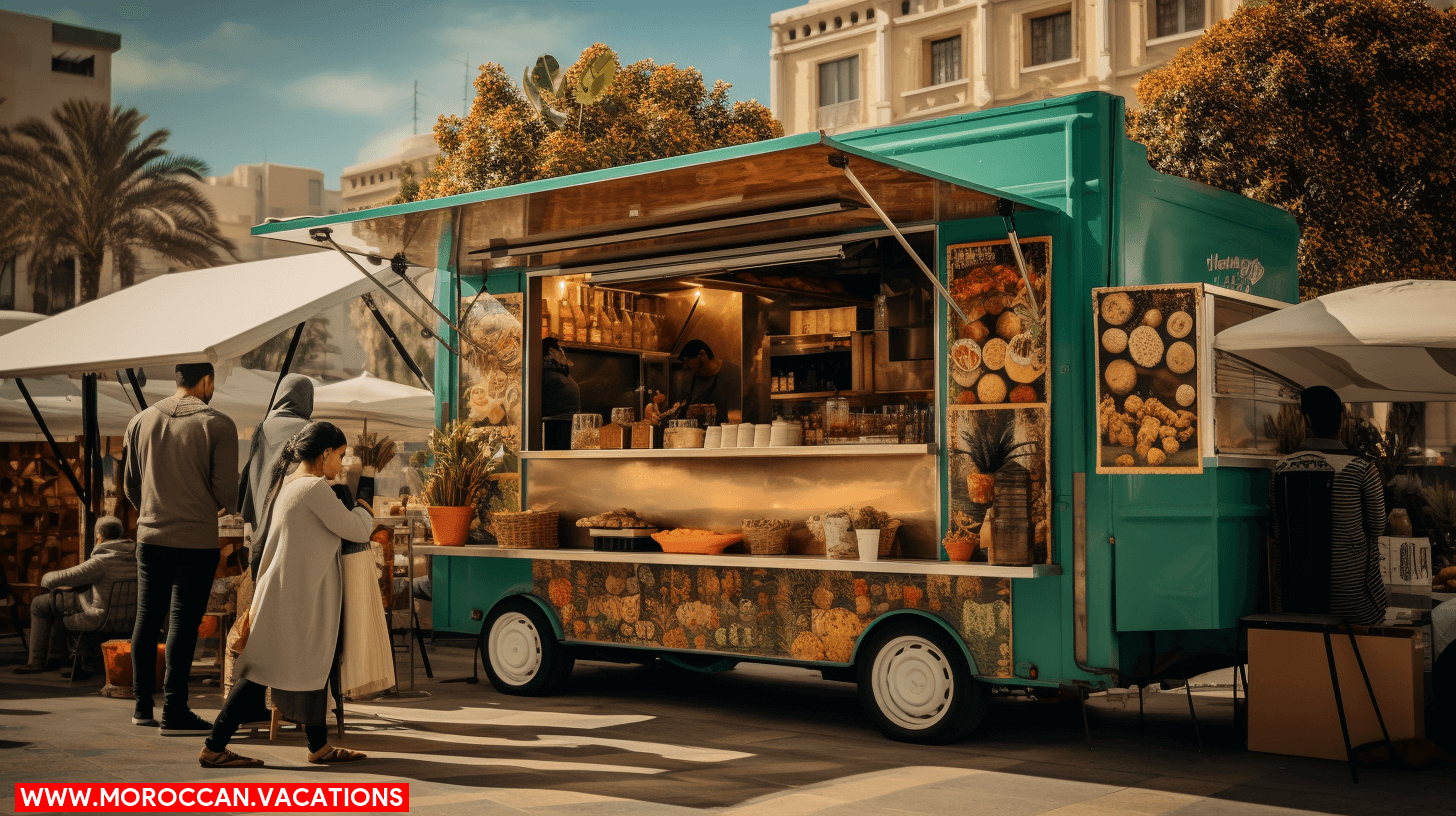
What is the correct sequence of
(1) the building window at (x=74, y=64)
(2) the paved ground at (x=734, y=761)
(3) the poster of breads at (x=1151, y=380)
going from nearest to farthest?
1. (2) the paved ground at (x=734, y=761)
2. (3) the poster of breads at (x=1151, y=380)
3. (1) the building window at (x=74, y=64)

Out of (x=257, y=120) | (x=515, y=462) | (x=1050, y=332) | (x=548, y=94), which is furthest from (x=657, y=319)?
(x=257, y=120)

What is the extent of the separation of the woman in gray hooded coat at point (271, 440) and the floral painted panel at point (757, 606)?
6.57ft

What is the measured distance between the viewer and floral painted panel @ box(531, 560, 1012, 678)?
22.7ft

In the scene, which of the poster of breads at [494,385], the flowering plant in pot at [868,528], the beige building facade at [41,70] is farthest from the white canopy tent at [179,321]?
the beige building facade at [41,70]

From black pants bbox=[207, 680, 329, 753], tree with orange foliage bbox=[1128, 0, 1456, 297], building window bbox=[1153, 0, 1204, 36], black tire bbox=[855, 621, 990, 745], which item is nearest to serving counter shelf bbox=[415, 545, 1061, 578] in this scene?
black tire bbox=[855, 621, 990, 745]

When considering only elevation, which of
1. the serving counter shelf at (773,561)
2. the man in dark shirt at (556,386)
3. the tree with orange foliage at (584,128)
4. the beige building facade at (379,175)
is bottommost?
the serving counter shelf at (773,561)

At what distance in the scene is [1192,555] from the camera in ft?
22.2

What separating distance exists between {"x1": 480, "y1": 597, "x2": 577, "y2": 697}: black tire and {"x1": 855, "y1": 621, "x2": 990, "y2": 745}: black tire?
2406 mm

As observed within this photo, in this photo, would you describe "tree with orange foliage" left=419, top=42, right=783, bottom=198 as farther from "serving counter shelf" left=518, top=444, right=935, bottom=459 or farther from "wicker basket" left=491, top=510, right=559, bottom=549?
"wicker basket" left=491, top=510, right=559, bottom=549

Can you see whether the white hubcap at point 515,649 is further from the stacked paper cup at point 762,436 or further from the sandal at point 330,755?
the sandal at point 330,755

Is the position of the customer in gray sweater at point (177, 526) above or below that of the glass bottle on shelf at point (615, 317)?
below

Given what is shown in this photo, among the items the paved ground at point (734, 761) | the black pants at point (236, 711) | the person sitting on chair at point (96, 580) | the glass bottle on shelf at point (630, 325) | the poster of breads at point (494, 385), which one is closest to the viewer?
the paved ground at point (734, 761)

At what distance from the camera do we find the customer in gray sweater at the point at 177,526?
23.0ft

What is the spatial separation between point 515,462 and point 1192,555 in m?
4.68
